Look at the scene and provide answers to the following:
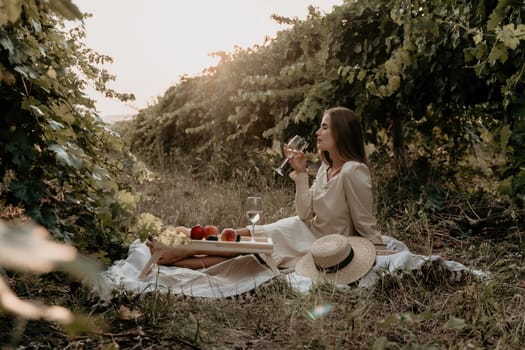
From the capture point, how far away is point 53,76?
7.46ft

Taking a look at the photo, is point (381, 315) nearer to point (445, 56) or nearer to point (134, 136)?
point (445, 56)

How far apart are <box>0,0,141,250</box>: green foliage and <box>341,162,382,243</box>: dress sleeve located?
1695 mm

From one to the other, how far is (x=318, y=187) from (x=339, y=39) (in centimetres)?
191

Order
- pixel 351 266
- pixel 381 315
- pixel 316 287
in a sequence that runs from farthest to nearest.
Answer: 1. pixel 351 266
2. pixel 316 287
3. pixel 381 315

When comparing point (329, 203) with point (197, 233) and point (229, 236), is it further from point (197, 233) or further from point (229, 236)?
point (197, 233)

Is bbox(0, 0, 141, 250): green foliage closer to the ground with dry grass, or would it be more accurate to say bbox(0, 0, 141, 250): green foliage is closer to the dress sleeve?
the ground with dry grass

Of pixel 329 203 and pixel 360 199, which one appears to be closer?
pixel 360 199

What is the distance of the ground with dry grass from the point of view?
2168mm

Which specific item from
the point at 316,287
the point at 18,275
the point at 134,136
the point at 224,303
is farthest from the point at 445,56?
the point at 134,136

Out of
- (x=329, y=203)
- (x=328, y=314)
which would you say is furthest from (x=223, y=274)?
(x=328, y=314)

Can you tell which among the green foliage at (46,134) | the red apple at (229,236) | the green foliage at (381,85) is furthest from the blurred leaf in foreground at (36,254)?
the red apple at (229,236)

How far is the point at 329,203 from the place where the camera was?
12.8ft

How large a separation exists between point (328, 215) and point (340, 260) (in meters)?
0.58

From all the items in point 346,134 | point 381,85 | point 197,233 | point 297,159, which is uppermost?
point 381,85
